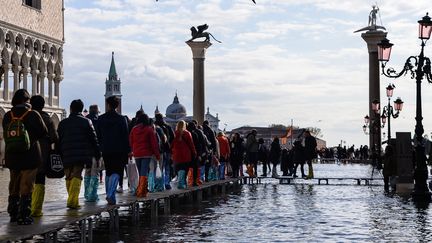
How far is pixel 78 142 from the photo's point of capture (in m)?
11.3

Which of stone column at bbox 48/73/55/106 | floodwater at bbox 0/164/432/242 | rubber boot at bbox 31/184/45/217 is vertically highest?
stone column at bbox 48/73/55/106

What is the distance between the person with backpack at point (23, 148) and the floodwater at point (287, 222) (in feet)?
5.52

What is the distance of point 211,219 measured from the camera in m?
14.4

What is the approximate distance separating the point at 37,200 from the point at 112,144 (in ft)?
6.15

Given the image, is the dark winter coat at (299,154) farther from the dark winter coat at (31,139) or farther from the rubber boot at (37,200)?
the dark winter coat at (31,139)

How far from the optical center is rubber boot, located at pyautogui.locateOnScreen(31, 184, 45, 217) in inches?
420

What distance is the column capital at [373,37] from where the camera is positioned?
62.6 m

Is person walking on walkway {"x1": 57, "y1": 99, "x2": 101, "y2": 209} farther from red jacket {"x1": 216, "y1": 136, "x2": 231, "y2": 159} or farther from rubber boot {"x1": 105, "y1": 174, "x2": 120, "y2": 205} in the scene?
red jacket {"x1": 216, "y1": 136, "x2": 231, "y2": 159}

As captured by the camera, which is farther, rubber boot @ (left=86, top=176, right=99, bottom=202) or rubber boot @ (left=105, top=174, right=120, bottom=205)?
rubber boot @ (left=86, top=176, right=99, bottom=202)

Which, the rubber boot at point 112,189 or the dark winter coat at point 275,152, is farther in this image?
the dark winter coat at point 275,152

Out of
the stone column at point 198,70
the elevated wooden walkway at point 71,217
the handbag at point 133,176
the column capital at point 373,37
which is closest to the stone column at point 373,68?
the column capital at point 373,37

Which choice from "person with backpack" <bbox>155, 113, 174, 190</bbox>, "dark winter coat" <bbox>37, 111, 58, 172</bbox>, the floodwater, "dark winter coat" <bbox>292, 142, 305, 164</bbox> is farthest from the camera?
"dark winter coat" <bbox>292, 142, 305, 164</bbox>

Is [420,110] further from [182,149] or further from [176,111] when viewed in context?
[176,111]

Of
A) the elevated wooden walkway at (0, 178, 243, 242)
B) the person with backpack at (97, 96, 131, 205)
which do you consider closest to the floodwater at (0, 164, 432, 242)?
the elevated wooden walkway at (0, 178, 243, 242)
